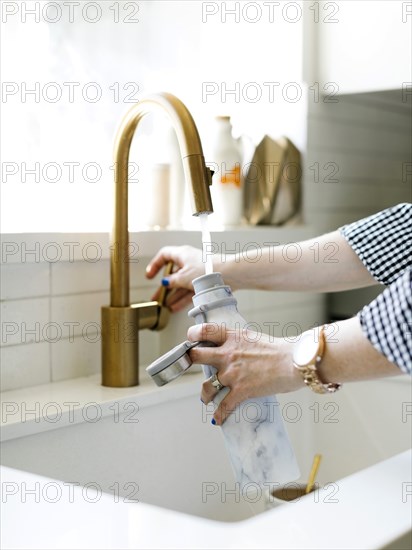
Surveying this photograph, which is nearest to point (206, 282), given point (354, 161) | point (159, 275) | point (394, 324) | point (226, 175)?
point (394, 324)

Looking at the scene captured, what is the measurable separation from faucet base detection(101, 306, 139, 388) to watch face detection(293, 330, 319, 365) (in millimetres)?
454

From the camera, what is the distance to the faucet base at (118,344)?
1.32m

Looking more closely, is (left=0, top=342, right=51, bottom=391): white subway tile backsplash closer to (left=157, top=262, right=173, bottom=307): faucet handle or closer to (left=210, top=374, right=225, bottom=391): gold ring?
(left=157, top=262, right=173, bottom=307): faucet handle

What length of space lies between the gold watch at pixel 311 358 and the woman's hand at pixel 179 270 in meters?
0.46

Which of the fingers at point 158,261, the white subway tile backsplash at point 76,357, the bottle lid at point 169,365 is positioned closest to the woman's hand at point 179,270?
the fingers at point 158,261

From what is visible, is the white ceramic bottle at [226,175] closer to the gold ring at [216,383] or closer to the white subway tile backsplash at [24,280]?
the white subway tile backsplash at [24,280]

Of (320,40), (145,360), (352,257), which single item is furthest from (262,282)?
(320,40)

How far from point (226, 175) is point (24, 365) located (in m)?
0.65

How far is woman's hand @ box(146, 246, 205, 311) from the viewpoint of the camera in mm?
1362

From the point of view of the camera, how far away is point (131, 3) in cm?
174

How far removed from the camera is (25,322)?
4.22ft

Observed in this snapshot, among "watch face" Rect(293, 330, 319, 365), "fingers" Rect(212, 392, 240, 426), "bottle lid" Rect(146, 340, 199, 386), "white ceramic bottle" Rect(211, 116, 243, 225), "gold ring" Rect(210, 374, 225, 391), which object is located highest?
"white ceramic bottle" Rect(211, 116, 243, 225)

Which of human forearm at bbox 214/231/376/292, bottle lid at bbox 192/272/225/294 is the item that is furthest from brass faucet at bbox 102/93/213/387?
bottle lid at bbox 192/272/225/294

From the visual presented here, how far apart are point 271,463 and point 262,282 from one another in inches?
18.3
